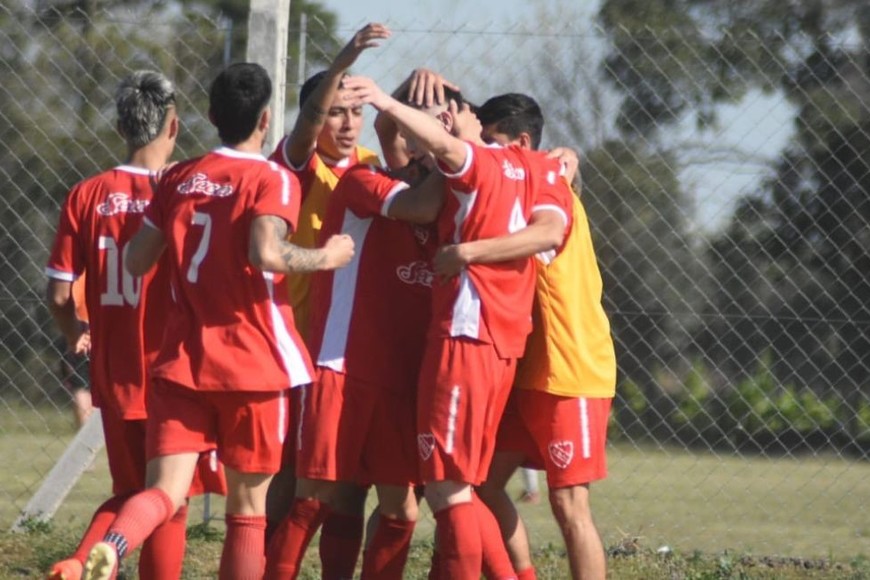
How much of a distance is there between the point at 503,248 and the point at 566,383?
618 millimetres

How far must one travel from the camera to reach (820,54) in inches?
299

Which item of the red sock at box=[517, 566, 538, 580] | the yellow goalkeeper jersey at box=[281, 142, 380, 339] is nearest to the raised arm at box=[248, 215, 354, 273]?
the yellow goalkeeper jersey at box=[281, 142, 380, 339]

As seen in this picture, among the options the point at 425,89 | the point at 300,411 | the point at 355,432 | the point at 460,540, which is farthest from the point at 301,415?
the point at 425,89

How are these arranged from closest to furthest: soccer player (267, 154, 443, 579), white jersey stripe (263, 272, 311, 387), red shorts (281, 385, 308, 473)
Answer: white jersey stripe (263, 272, 311, 387)
soccer player (267, 154, 443, 579)
red shorts (281, 385, 308, 473)

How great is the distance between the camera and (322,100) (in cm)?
561

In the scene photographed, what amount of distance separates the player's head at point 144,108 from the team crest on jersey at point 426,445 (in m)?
1.40

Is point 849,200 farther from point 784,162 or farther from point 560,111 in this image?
point 560,111

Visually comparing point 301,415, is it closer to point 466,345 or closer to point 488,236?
point 466,345

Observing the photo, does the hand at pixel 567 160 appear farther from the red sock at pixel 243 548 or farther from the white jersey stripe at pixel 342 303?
the red sock at pixel 243 548

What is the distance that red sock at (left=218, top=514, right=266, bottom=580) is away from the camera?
5316 mm

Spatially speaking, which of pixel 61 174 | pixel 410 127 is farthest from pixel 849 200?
pixel 61 174

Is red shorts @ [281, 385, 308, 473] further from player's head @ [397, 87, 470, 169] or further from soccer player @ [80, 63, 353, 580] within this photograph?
player's head @ [397, 87, 470, 169]

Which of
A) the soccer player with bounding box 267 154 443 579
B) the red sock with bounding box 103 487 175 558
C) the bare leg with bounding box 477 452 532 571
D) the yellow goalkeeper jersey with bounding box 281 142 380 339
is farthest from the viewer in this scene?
the bare leg with bounding box 477 452 532 571

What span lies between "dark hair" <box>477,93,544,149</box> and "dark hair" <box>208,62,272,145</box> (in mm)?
999
